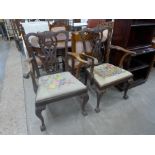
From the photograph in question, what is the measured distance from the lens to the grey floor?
1.45 meters

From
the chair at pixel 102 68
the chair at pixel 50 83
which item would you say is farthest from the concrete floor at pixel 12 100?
the chair at pixel 102 68

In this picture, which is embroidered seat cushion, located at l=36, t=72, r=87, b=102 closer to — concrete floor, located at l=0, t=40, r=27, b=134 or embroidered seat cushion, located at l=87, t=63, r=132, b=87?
embroidered seat cushion, located at l=87, t=63, r=132, b=87

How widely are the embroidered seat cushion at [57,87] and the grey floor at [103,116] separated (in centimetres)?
43

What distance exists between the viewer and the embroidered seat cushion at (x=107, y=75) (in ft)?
4.97

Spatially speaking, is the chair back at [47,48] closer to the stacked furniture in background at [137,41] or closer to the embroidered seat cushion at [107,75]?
the embroidered seat cushion at [107,75]

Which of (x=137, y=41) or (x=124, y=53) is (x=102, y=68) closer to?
(x=124, y=53)

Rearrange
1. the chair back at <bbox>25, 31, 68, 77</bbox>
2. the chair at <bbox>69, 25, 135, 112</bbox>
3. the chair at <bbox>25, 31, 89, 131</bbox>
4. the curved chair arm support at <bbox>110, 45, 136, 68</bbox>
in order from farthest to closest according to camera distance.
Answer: the curved chair arm support at <bbox>110, 45, 136, 68</bbox> → the chair at <bbox>69, 25, 135, 112</bbox> → the chair back at <bbox>25, 31, 68, 77</bbox> → the chair at <bbox>25, 31, 89, 131</bbox>

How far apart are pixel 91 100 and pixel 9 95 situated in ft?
4.10

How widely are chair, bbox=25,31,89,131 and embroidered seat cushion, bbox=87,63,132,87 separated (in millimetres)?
251

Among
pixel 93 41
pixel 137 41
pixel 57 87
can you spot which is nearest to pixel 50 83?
pixel 57 87

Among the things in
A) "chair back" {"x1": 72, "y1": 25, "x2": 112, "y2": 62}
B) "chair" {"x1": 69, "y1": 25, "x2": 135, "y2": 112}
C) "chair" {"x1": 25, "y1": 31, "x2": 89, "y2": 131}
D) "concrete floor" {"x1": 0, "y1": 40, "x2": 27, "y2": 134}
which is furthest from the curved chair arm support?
"concrete floor" {"x1": 0, "y1": 40, "x2": 27, "y2": 134}

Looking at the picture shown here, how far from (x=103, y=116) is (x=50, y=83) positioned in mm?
779

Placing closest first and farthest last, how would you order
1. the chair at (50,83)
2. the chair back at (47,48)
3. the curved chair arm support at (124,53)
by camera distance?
the chair at (50,83) < the chair back at (47,48) < the curved chair arm support at (124,53)
